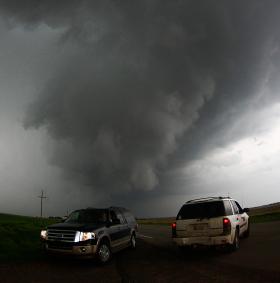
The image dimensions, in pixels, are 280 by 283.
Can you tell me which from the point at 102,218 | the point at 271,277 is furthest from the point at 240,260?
the point at 102,218

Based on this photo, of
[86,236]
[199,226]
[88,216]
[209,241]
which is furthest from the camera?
[88,216]

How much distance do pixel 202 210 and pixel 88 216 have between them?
4067mm

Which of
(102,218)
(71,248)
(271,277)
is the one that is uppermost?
(102,218)

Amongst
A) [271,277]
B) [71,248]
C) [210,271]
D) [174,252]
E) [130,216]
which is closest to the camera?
[271,277]

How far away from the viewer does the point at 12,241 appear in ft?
51.7

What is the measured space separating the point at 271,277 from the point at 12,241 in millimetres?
12279

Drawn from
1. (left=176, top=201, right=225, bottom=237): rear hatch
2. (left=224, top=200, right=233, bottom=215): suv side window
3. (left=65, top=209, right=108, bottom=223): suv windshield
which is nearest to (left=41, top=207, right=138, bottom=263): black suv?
(left=65, top=209, right=108, bottom=223): suv windshield

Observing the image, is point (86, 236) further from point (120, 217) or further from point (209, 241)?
point (209, 241)

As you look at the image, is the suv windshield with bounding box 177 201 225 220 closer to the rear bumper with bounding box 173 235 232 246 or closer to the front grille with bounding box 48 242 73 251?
the rear bumper with bounding box 173 235 232 246

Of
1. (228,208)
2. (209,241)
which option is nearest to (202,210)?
(228,208)

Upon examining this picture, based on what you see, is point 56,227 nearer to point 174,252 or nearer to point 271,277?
point 174,252

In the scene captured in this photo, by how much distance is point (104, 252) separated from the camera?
35.0 feet

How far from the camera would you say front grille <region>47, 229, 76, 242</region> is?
33.0 ft

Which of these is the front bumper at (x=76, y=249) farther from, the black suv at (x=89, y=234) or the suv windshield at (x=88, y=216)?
the suv windshield at (x=88, y=216)
